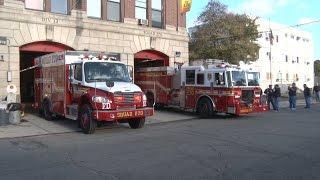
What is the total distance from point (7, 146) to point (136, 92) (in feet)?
15.8

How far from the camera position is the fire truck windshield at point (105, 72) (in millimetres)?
16609

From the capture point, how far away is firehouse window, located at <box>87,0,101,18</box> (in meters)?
26.1

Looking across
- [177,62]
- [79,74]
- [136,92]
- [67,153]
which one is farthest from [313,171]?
[177,62]

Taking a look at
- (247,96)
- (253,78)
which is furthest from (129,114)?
(253,78)

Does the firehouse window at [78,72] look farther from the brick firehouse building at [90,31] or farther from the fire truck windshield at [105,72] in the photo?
the brick firehouse building at [90,31]

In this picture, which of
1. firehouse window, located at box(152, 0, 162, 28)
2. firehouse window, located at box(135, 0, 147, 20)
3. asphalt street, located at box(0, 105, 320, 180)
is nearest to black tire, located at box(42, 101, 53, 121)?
asphalt street, located at box(0, 105, 320, 180)

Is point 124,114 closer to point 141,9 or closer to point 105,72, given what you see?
point 105,72

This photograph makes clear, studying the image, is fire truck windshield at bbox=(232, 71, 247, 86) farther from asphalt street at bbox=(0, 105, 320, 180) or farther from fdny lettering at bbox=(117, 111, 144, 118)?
fdny lettering at bbox=(117, 111, 144, 118)

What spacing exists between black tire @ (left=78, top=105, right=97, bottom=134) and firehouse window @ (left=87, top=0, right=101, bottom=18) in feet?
35.5

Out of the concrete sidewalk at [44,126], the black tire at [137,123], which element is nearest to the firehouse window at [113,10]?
the concrete sidewalk at [44,126]

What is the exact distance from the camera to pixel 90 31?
25.8m

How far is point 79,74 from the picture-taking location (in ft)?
55.0

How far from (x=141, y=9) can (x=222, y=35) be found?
14.4 metres

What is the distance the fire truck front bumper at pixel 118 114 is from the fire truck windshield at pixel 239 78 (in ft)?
20.4
